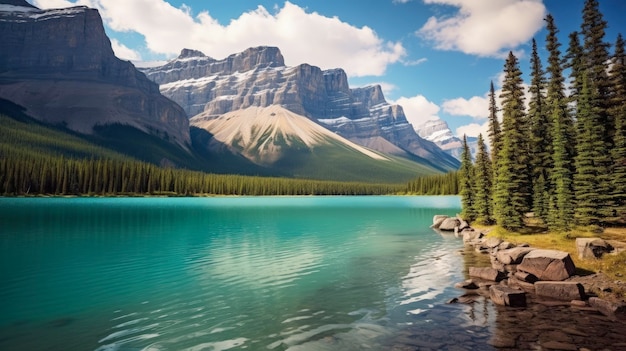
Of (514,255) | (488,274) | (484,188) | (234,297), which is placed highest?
(484,188)

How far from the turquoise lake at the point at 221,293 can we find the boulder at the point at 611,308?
21.2 ft

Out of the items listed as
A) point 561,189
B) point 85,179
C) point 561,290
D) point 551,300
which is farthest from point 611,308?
point 85,179

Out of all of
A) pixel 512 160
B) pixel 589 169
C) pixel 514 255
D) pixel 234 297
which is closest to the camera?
pixel 234 297

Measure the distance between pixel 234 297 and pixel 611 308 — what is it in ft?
65.7

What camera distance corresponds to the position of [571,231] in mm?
37625

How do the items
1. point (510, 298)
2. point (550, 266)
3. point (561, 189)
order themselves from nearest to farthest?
point (510, 298) < point (550, 266) < point (561, 189)

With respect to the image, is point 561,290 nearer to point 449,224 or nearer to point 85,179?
point 449,224

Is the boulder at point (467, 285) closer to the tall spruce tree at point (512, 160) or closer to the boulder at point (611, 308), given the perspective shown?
the boulder at point (611, 308)

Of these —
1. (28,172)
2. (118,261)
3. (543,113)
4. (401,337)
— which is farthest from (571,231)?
(28,172)

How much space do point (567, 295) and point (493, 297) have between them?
4056mm

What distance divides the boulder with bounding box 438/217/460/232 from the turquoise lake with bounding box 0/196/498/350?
1624 cm

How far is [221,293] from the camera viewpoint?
23172 mm

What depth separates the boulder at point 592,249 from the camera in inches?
1072

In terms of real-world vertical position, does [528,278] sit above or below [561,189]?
below
